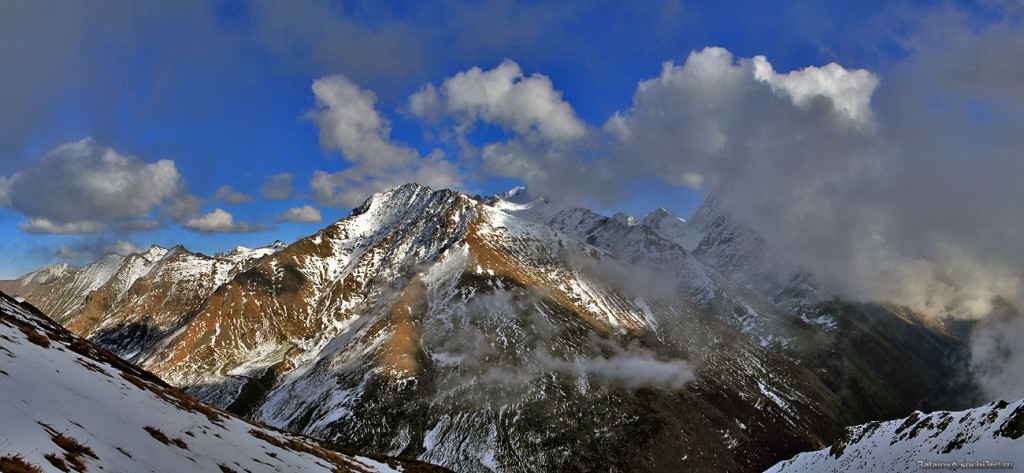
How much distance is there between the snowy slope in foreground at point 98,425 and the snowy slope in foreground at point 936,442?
66692mm

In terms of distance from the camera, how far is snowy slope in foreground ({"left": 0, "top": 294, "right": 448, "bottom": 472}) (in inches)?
673

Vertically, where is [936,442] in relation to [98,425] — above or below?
above

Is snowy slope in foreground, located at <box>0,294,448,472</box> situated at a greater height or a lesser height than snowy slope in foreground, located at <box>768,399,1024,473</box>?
lesser

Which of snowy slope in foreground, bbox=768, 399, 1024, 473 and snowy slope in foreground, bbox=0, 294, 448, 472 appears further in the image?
snowy slope in foreground, bbox=768, 399, 1024, 473

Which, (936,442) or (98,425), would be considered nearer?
(98,425)

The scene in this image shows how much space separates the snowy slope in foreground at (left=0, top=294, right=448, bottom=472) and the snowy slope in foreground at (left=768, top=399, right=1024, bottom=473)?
66.7 m

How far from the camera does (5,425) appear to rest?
1655cm

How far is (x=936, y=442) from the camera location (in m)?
62.7

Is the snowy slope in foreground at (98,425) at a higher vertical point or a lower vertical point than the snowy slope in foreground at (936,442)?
lower

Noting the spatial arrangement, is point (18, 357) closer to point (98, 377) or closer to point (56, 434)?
point (98, 377)

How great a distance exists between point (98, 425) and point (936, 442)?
84215 mm

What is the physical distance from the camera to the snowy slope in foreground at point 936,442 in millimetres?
52469

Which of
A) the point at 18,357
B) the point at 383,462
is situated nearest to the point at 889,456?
the point at 383,462

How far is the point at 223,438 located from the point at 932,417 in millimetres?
86895
